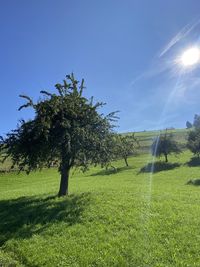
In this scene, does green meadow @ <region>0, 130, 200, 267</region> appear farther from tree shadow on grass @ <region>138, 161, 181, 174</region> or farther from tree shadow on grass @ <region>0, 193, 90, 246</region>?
tree shadow on grass @ <region>138, 161, 181, 174</region>

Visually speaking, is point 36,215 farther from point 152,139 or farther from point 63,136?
point 152,139

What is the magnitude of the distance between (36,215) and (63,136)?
5.66 meters

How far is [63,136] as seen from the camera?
67.6ft

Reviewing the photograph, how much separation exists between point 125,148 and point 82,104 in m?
4.85

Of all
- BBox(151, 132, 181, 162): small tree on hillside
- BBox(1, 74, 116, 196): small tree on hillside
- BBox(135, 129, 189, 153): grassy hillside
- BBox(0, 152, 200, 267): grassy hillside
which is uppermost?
BBox(135, 129, 189, 153): grassy hillside

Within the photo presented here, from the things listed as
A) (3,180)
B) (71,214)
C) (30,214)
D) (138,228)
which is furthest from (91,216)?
(3,180)

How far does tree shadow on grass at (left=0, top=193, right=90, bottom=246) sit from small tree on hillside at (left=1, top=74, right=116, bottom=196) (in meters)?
2.98

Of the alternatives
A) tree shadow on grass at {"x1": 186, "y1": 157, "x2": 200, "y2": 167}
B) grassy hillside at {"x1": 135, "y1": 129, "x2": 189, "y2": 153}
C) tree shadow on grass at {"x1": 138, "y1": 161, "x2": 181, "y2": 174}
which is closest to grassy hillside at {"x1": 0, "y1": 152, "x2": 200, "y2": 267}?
tree shadow on grass at {"x1": 138, "y1": 161, "x2": 181, "y2": 174}

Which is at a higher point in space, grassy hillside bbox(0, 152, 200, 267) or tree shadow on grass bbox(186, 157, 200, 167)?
tree shadow on grass bbox(186, 157, 200, 167)

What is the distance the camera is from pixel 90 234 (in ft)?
43.1

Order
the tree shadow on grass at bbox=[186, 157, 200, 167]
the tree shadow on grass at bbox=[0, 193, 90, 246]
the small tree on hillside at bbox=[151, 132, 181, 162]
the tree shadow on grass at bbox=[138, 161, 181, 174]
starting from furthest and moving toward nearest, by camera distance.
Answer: the small tree on hillside at bbox=[151, 132, 181, 162] → the tree shadow on grass at bbox=[186, 157, 200, 167] → the tree shadow on grass at bbox=[138, 161, 181, 174] → the tree shadow on grass at bbox=[0, 193, 90, 246]

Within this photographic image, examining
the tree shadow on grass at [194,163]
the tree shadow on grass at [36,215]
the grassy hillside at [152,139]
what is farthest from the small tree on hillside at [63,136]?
the grassy hillside at [152,139]

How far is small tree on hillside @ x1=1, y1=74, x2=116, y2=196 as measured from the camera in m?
21.1

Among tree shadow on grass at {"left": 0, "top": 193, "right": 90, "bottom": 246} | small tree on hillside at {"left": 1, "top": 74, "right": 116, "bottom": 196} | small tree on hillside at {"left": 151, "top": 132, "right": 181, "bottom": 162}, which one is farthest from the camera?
small tree on hillside at {"left": 151, "top": 132, "right": 181, "bottom": 162}
